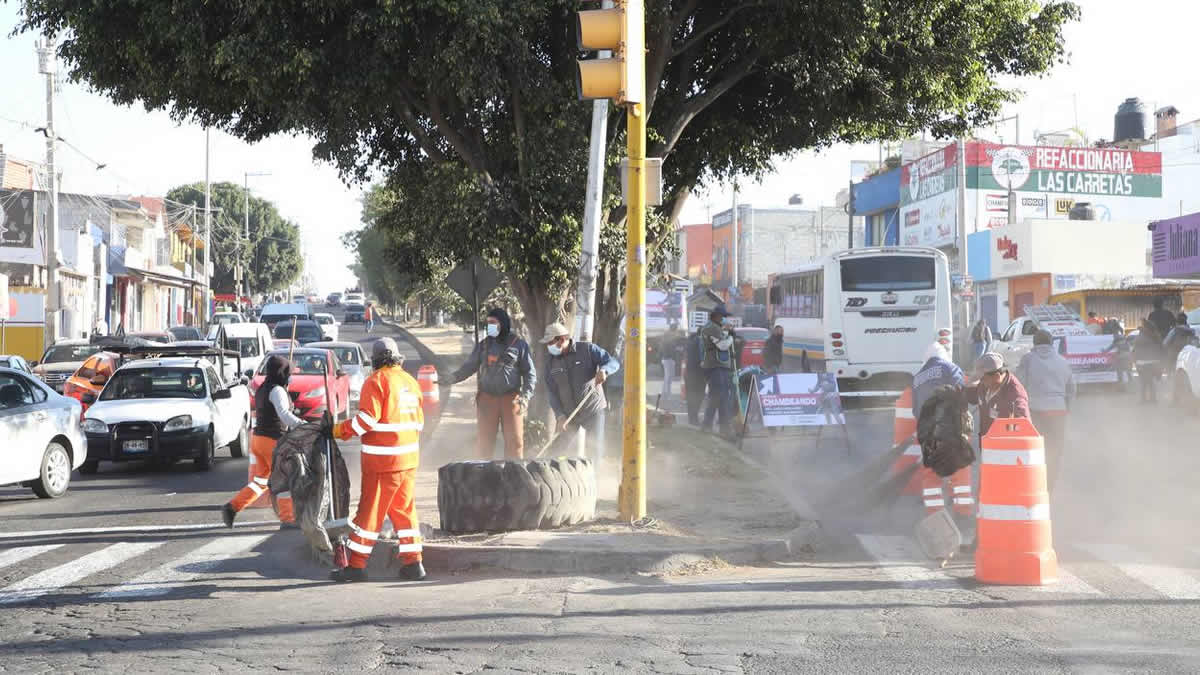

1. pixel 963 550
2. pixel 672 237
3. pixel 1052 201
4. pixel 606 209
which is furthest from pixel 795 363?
pixel 1052 201

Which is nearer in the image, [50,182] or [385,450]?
[385,450]

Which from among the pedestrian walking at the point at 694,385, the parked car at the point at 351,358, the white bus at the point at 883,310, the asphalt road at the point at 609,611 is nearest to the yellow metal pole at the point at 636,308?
the asphalt road at the point at 609,611

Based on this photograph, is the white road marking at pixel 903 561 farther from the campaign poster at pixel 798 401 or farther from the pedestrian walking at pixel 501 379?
the campaign poster at pixel 798 401

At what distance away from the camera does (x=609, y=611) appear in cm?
754

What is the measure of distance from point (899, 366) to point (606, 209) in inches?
417

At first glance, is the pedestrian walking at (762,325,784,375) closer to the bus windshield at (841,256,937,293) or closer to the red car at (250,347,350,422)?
the bus windshield at (841,256,937,293)

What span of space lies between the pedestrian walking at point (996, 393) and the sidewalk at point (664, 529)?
1785 mm

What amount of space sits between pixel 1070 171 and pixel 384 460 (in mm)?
55772

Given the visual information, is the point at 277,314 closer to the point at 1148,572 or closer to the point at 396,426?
the point at 396,426

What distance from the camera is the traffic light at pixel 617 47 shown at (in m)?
9.66

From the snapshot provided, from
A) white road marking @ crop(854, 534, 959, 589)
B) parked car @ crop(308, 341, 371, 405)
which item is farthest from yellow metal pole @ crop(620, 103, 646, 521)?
parked car @ crop(308, 341, 371, 405)

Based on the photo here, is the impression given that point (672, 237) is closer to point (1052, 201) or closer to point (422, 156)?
point (422, 156)

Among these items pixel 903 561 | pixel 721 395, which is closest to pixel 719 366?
pixel 721 395

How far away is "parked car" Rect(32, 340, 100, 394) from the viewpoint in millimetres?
25062
